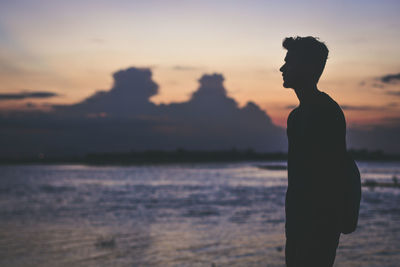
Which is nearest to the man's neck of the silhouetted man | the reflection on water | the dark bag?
the silhouetted man

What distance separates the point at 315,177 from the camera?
9.39ft

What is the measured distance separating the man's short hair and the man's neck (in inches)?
3.2

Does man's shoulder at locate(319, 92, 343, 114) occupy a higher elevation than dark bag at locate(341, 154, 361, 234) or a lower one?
higher

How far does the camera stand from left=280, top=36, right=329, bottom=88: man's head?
3023 millimetres

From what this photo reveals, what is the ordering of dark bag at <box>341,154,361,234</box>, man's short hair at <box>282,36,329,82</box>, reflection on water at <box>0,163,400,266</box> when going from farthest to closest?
reflection on water at <box>0,163,400,266</box> → man's short hair at <box>282,36,329,82</box> → dark bag at <box>341,154,361,234</box>

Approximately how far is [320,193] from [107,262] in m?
10.3

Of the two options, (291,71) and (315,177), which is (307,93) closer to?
(291,71)

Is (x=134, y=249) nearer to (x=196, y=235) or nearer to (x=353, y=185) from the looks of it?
(x=196, y=235)

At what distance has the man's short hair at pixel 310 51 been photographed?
3.02 meters

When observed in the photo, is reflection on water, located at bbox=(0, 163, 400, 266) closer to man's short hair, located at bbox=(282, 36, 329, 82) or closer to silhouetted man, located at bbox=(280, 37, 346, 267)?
silhouetted man, located at bbox=(280, 37, 346, 267)

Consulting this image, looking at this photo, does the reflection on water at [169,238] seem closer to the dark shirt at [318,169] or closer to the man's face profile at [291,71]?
the dark shirt at [318,169]

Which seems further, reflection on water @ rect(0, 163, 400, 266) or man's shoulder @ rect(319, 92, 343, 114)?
reflection on water @ rect(0, 163, 400, 266)

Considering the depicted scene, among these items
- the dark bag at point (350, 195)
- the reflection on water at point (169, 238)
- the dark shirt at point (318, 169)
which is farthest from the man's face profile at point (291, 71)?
the reflection on water at point (169, 238)

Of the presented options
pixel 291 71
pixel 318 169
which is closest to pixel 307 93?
pixel 291 71
